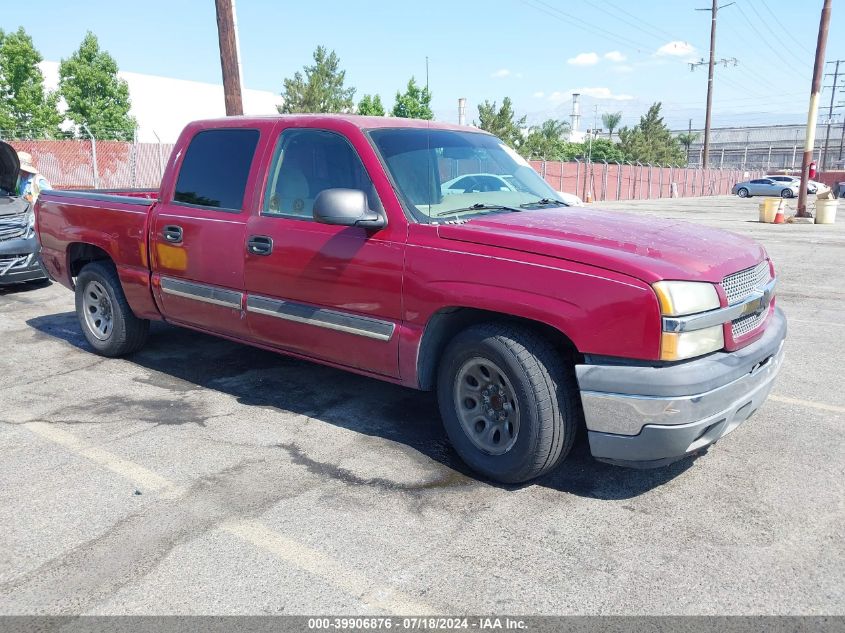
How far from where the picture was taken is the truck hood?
317cm

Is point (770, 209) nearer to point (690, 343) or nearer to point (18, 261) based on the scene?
point (18, 261)

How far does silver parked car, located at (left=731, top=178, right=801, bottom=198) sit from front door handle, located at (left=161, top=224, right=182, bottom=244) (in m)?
50.7

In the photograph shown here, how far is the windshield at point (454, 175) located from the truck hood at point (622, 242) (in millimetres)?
236

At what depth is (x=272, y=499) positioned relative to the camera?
11.4ft

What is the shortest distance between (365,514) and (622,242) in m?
1.83

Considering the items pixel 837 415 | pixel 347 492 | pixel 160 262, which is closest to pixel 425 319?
pixel 347 492

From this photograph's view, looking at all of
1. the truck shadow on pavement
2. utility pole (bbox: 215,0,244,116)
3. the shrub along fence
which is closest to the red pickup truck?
the truck shadow on pavement

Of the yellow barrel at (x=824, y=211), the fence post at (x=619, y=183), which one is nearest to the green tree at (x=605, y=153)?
the fence post at (x=619, y=183)

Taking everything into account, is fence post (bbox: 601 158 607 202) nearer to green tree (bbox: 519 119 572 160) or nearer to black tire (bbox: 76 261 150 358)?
green tree (bbox: 519 119 572 160)

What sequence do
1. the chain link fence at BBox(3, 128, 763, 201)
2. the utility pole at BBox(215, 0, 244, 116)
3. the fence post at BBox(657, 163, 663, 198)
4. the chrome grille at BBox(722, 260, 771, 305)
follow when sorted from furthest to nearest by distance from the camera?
the fence post at BBox(657, 163, 663, 198) → the chain link fence at BBox(3, 128, 763, 201) → the utility pole at BBox(215, 0, 244, 116) → the chrome grille at BBox(722, 260, 771, 305)

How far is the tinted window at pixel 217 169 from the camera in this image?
4.71 metres

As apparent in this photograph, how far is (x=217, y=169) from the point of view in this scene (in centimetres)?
490

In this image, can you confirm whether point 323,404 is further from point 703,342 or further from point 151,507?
point 703,342

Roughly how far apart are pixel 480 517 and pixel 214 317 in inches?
100
